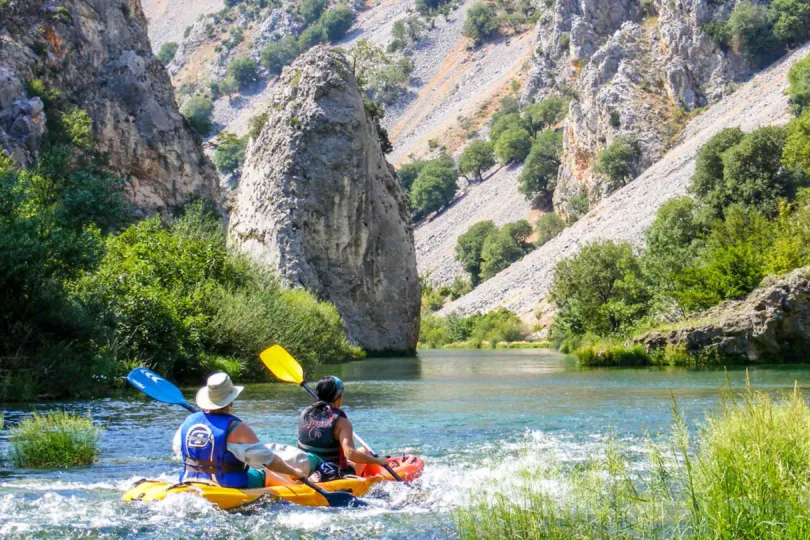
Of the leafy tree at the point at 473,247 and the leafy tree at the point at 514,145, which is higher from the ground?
the leafy tree at the point at 514,145

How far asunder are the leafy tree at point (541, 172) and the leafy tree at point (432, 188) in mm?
13819

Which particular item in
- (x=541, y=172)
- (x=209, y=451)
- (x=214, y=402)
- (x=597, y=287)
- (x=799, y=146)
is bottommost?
(x=597, y=287)

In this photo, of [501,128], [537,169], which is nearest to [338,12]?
[501,128]

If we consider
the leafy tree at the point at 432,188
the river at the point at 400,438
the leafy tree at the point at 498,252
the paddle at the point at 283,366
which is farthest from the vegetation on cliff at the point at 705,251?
the leafy tree at the point at 432,188

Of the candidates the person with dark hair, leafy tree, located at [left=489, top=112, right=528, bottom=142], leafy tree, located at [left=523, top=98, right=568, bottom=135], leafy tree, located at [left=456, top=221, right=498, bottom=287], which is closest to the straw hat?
the person with dark hair

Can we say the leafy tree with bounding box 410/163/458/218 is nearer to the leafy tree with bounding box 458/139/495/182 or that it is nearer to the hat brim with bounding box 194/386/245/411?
the leafy tree with bounding box 458/139/495/182

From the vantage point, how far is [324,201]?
55906 mm

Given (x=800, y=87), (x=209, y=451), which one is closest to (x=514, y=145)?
(x=800, y=87)

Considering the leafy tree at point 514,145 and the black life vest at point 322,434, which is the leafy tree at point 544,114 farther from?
the black life vest at point 322,434

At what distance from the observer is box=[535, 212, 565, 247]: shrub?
4493 inches

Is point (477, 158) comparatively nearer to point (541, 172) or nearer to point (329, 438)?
point (541, 172)

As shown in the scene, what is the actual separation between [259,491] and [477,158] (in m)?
131

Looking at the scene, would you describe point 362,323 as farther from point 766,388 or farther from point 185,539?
point 185,539

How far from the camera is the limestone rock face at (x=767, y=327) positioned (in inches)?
1368
